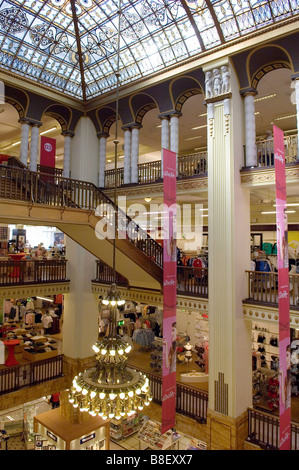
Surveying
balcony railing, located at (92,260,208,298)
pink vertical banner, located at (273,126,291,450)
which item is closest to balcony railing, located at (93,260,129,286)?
balcony railing, located at (92,260,208,298)

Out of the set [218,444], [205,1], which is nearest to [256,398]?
[218,444]

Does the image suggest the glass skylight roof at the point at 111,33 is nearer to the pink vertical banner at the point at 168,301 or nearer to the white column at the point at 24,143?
the white column at the point at 24,143

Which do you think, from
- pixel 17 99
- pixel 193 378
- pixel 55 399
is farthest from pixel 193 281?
pixel 17 99

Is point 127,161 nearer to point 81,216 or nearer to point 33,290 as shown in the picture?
point 81,216

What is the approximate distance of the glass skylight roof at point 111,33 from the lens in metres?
9.87

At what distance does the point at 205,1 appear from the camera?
32.5ft

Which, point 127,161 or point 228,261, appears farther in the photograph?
point 127,161

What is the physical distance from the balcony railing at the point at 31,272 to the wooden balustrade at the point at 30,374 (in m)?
3.06

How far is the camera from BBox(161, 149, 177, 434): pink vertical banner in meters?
8.49

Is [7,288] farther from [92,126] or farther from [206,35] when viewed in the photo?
[206,35]

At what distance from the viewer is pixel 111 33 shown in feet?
39.6

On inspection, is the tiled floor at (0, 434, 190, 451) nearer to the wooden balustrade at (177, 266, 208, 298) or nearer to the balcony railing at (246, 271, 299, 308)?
the wooden balustrade at (177, 266, 208, 298)

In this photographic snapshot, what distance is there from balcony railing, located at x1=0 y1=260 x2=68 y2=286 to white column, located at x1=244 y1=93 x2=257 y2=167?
28.6 ft

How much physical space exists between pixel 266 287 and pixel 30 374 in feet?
29.6
